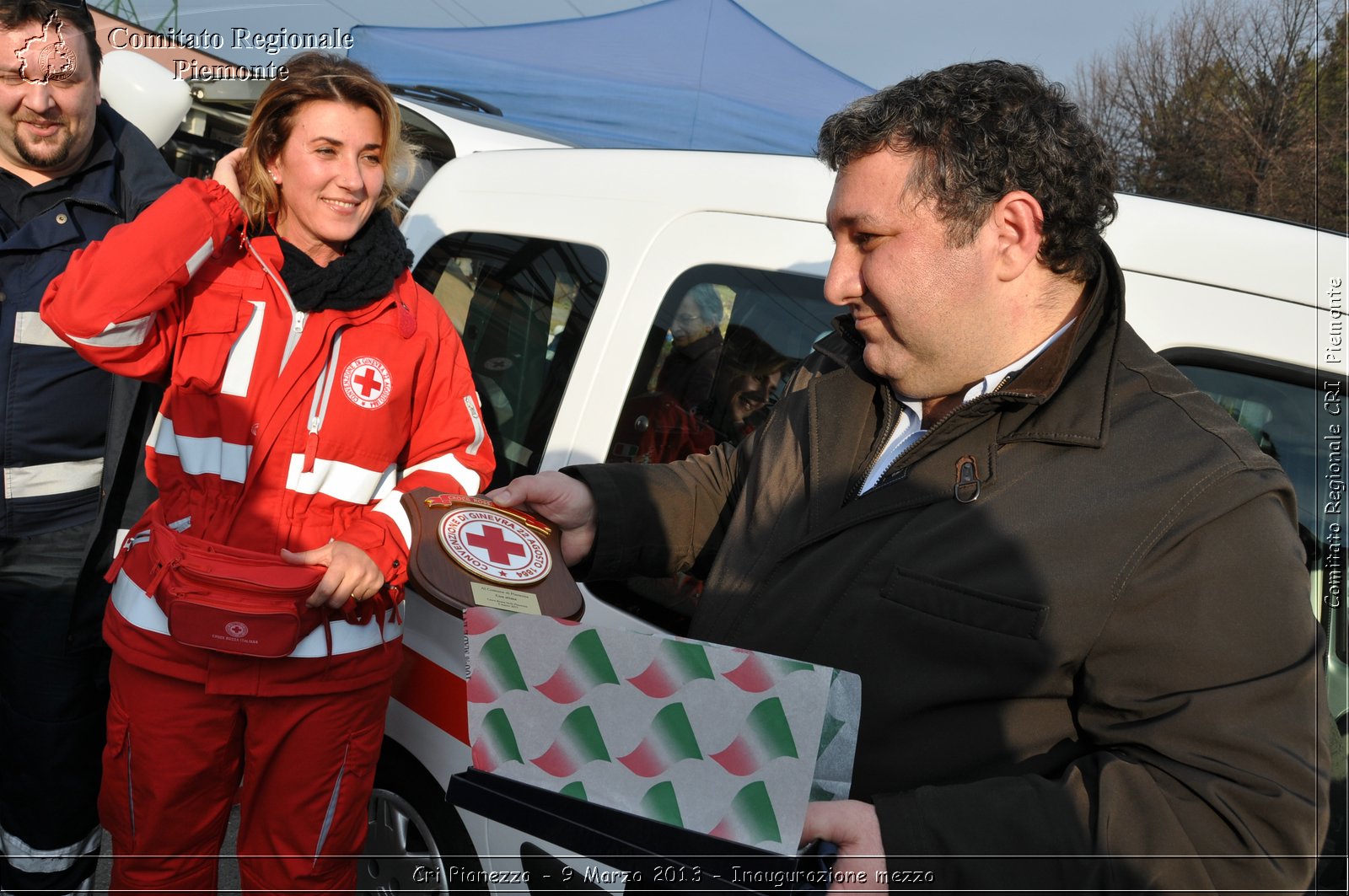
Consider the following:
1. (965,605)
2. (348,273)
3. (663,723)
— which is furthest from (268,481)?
(965,605)

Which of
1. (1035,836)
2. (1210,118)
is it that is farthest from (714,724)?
(1210,118)

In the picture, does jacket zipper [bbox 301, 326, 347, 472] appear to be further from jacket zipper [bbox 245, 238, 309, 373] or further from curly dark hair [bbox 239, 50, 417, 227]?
curly dark hair [bbox 239, 50, 417, 227]

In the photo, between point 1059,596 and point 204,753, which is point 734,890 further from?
point 204,753

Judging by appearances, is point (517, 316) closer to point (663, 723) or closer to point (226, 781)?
point (226, 781)

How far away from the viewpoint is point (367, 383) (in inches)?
84.3

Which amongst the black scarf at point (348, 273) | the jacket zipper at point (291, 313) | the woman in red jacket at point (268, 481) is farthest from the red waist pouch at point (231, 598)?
the black scarf at point (348, 273)

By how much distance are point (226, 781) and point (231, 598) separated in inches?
20.0

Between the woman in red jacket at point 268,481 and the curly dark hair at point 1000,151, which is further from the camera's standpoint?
the woman in red jacket at point 268,481

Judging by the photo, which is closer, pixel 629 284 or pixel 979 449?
pixel 979 449

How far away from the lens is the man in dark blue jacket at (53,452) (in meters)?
2.46

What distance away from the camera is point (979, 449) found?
1.39m

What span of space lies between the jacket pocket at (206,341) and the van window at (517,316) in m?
0.72

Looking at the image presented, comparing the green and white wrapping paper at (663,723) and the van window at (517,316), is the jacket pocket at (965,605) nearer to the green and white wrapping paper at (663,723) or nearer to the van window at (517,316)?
the green and white wrapping paper at (663,723)

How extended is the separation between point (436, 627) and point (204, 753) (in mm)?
562
